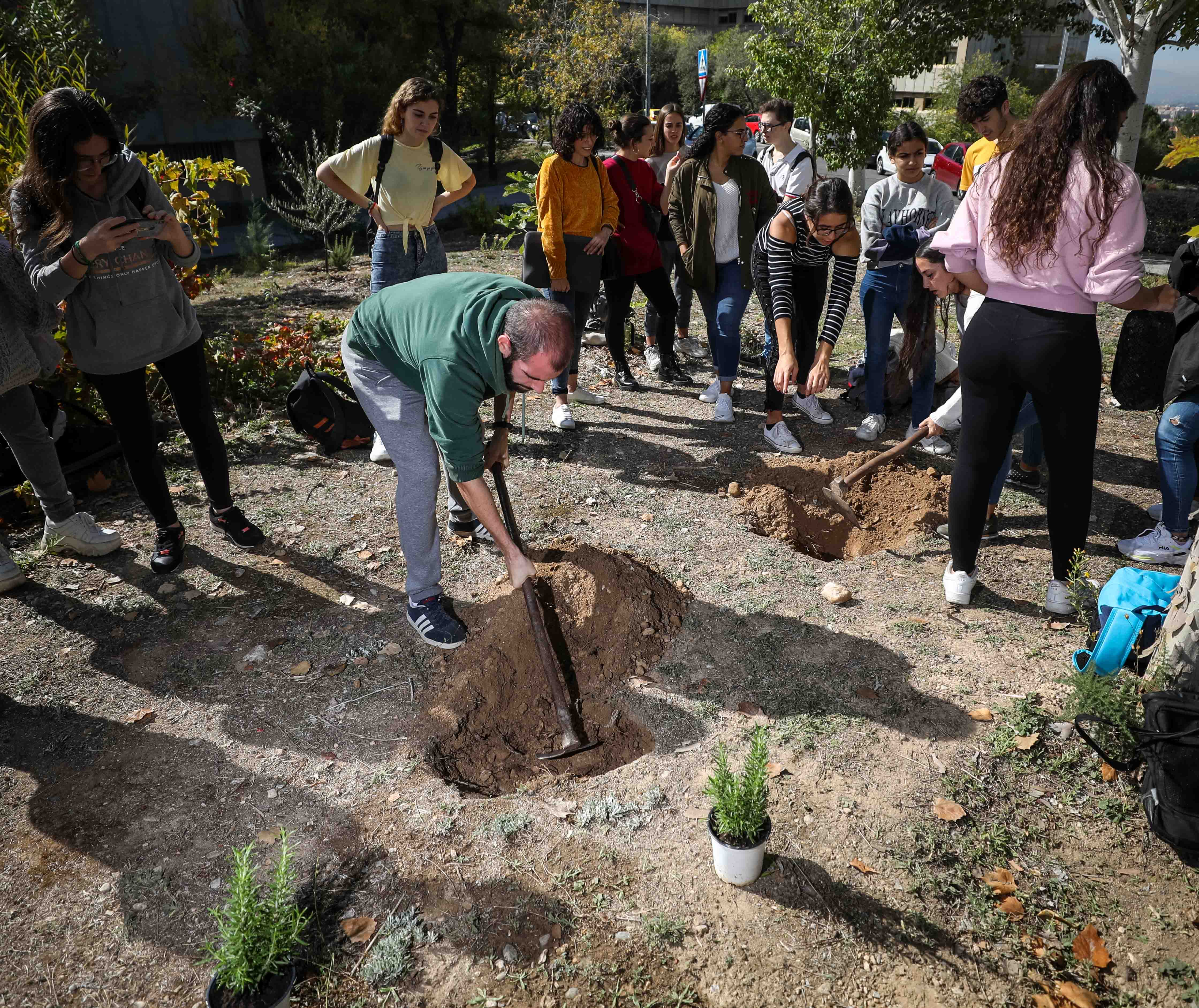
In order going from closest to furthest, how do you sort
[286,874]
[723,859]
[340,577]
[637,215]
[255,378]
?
[286,874] → [723,859] → [340,577] → [637,215] → [255,378]

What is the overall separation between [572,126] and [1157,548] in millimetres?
3995

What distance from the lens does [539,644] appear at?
323 centimetres

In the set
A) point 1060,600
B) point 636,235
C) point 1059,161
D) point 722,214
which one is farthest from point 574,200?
point 1060,600

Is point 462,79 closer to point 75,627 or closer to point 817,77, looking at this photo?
point 817,77

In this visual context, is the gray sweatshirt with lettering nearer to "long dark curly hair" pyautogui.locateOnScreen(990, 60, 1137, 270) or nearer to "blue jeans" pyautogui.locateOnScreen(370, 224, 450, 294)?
"blue jeans" pyautogui.locateOnScreen(370, 224, 450, 294)

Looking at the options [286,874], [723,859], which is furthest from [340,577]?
[723,859]

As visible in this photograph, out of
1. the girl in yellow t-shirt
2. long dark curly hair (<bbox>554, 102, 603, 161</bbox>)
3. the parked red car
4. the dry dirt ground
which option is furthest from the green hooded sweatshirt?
the parked red car

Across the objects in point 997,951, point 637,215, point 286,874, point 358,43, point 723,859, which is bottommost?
point 997,951

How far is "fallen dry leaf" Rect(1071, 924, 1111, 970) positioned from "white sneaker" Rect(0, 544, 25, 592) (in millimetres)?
4519

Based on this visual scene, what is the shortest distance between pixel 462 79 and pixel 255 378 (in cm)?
1943

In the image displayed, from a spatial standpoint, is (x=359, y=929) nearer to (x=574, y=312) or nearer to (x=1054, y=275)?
(x=1054, y=275)

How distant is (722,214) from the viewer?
5.27 m

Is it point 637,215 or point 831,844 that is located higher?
point 637,215

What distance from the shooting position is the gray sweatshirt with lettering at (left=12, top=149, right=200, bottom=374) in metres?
3.22
